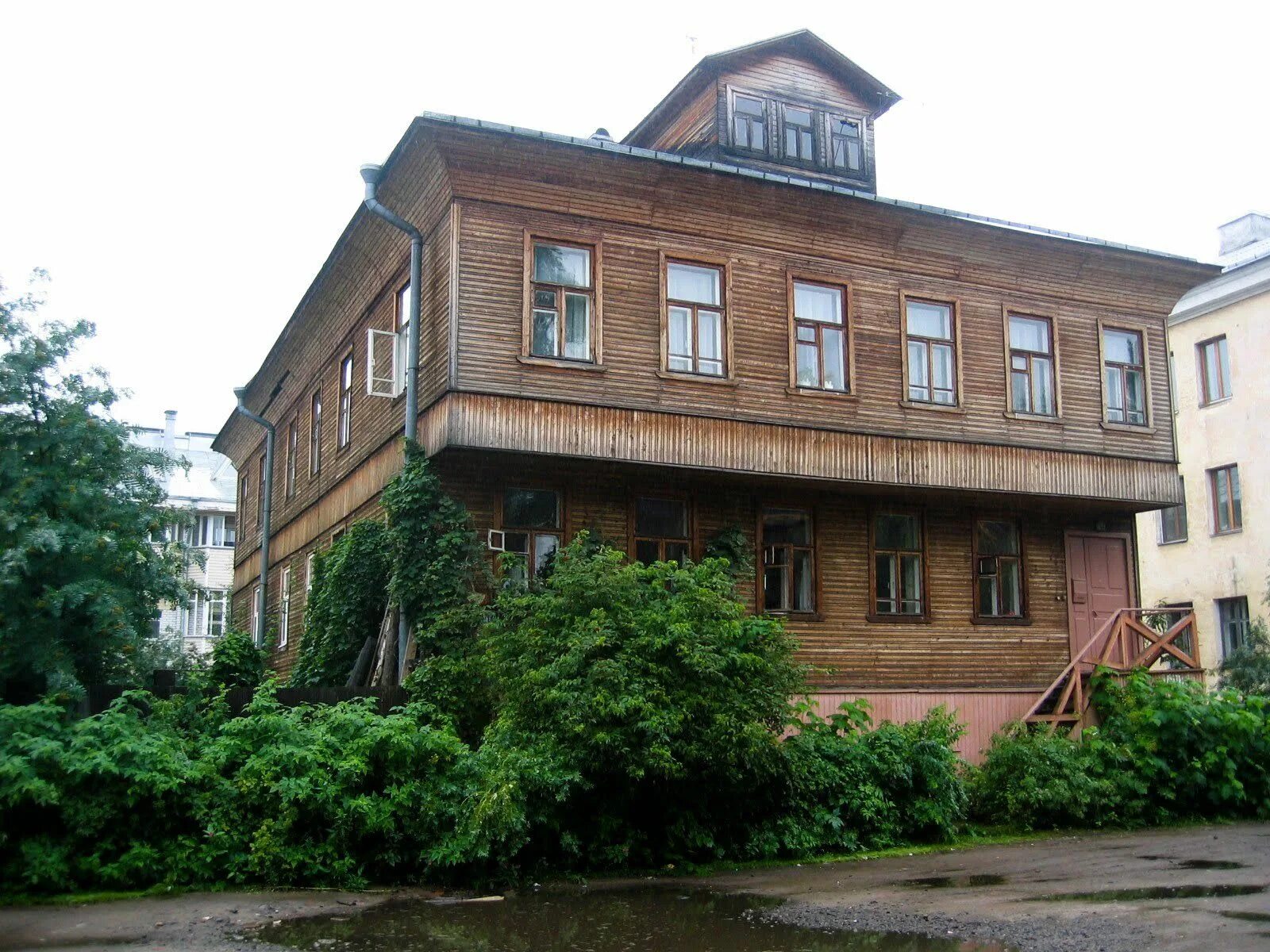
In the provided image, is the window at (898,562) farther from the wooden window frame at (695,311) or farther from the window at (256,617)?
the window at (256,617)

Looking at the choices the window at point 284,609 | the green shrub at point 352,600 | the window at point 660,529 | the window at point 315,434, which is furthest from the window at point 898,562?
the window at point 284,609

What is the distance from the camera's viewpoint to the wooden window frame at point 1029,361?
21859 mm

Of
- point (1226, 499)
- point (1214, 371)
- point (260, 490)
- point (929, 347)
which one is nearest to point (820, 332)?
point (929, 347)

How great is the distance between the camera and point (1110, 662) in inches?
859

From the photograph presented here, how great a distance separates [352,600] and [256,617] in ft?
37.1

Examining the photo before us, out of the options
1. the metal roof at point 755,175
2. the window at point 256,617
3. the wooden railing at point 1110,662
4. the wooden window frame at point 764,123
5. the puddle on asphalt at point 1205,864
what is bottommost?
the puddle on asphalt at point 1205,864

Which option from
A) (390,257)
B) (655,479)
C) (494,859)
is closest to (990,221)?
(655,479)

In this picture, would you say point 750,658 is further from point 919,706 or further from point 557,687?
point 919,706

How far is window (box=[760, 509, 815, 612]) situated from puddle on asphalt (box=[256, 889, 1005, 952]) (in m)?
8.69

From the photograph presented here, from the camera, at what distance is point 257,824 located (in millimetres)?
12555

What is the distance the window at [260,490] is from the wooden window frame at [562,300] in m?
15.6

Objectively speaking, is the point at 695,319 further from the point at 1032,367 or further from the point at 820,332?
Answer: the point at 1032,367

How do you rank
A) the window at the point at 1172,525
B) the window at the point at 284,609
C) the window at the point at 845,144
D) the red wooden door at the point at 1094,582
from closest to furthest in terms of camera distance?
the red wooden door at the point at 1094,582
the window at the point at 845,144
the window at the point at 284,609
the window at the point at 1172,525

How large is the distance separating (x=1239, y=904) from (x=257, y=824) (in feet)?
29.0
